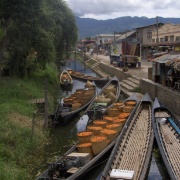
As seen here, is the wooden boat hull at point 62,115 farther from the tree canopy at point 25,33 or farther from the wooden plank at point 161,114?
the tree canopy at point 25,33

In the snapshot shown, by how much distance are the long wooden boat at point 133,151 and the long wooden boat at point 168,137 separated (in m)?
0.38

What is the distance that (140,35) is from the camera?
52.6m

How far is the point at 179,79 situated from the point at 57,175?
13095mm

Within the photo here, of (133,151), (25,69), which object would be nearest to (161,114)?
(133,151)

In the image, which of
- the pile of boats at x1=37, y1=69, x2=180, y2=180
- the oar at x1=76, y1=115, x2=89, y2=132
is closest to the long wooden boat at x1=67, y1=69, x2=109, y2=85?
the oar at x1=76, y1=115, x2=89, y2=132

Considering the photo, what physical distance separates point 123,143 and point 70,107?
290 inches

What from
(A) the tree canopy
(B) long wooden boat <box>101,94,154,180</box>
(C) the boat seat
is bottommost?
(B) long wooden boat <box>101,94,154,180</box>

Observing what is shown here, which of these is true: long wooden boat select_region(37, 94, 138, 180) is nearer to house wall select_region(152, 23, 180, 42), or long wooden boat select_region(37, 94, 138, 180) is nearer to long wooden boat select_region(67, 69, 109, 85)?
long wooden boat select_region(67, 69, 109, 85)

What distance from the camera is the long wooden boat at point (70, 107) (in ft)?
55.5

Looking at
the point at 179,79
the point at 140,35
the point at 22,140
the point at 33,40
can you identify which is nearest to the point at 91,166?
the point at 22,140

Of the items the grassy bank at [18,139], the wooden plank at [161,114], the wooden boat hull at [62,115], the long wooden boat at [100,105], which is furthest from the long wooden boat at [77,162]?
the wooden boat hull at [62,115]

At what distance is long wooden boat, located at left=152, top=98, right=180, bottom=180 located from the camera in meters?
10.2

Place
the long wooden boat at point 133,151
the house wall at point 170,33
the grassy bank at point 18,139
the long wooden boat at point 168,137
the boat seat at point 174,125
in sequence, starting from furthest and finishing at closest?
the house wall at point 170,33
the boat seat at point 174,125
the grassy bank at point 18,139
the long wooden boat at point 168,137
the long wooden boat at point 133,151

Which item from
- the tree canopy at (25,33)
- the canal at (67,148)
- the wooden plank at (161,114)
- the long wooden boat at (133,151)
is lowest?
the canal at (67,148)
